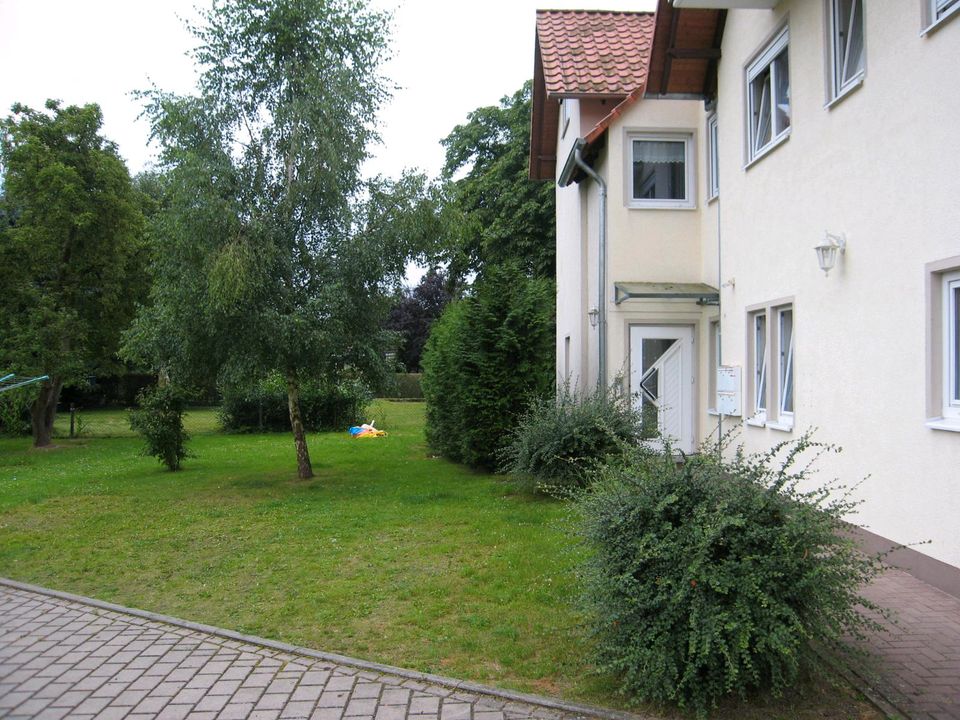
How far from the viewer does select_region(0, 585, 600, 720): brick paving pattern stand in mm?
4598

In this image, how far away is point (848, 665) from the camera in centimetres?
479

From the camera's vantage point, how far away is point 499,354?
48.4 feet

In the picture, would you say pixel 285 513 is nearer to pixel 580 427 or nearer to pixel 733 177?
pixel 580 427

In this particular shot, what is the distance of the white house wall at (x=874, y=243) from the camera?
638 centimetres

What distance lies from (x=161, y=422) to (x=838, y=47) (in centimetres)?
1386

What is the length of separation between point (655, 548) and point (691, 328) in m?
9.54

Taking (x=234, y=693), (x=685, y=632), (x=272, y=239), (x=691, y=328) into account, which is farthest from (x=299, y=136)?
(x=685, y=632)

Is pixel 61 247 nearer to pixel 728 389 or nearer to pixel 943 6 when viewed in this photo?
pixel 728 389

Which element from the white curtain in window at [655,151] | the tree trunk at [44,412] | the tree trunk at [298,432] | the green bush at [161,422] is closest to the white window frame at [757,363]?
the white curtain in window at [655,151]

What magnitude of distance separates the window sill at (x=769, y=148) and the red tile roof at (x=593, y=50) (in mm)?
4084

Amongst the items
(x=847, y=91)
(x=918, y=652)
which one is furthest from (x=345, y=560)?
(x=847, y=91)

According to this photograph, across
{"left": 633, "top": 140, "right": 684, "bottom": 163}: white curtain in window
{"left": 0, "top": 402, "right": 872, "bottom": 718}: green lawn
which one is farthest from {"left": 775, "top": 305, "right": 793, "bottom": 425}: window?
{"left": 633, "top": 140, "right": 684, "bottom": 163}: white curtain in window

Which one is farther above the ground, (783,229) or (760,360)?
(783,229)

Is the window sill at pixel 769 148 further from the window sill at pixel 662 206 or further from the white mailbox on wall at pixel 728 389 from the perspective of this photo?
the white mailbox on wall at pixel 728 389
